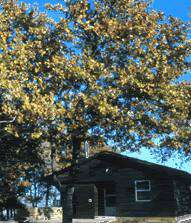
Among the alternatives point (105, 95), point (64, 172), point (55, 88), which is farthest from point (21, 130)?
point (64, 172)

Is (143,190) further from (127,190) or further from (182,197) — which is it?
(182,197)

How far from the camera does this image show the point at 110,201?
4488 cm

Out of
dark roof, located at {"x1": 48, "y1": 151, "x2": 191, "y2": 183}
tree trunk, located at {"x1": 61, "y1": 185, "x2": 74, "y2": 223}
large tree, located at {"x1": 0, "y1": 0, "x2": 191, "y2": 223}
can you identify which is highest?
large tree, located at {"x1": 0, "y1": 0, "x2": 191, "y2": 223}

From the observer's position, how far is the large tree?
Result: 1059 inches

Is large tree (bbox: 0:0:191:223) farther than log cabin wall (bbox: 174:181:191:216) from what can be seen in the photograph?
No

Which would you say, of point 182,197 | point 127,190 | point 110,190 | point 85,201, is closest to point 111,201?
point 110,190

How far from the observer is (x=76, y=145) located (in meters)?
32.3

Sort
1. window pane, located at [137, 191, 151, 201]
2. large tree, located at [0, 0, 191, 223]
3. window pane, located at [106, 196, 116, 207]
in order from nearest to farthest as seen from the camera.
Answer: large tree, located at [0, 0, 191, 223]
window pane, located at [137, 191, 151, 201]
window pane, located at [106, 196, 116, 207]

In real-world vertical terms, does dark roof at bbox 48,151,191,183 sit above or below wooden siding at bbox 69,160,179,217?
above

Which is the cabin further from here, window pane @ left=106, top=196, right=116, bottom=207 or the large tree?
the large tree

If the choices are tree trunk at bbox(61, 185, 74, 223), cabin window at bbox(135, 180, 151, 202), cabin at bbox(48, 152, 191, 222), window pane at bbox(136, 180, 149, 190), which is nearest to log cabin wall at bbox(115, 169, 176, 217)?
cabin at bbox(48, 152, 191, 222)

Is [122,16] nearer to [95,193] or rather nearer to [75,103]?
[75,103]

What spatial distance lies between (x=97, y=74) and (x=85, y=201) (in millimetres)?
19882

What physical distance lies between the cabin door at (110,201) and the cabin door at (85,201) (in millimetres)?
1321
